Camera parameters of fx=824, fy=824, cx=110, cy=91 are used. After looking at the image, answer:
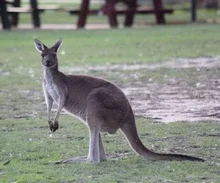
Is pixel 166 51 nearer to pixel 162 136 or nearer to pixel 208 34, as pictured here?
pixel 208 34

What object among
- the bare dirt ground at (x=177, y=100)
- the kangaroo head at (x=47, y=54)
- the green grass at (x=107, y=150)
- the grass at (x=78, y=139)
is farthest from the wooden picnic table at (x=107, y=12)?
the kangaroo head at (x=47, y=54)

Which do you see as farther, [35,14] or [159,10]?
[159,10]

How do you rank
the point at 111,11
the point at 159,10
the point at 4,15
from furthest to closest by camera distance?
the point at 159,10, the point at 111,11, the point at 4,15

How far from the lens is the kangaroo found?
667 centimetres

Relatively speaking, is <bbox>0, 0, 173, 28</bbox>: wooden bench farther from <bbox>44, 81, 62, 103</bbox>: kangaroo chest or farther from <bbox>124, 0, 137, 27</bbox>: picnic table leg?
<bbox>44, 81, 62, 103</bbox>: kangaroo chest

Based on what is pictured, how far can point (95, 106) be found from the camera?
670 centimetres

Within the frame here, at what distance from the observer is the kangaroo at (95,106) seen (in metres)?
6.67

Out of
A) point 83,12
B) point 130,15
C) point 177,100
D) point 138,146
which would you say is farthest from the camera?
point 130,15

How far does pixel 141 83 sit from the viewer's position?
12398 millimetres

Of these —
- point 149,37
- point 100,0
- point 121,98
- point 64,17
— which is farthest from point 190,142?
point 100,0

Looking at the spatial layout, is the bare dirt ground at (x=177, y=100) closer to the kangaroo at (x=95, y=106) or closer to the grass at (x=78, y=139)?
the grass at (x=78, y=139)

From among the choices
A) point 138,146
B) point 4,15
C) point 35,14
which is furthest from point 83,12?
point 138,146

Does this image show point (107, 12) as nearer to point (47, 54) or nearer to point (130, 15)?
point (130, 15)

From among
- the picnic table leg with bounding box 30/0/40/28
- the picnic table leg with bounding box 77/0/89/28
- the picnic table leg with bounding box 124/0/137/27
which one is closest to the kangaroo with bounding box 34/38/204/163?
the picnic table leg with bounding box 77/0/89/28
